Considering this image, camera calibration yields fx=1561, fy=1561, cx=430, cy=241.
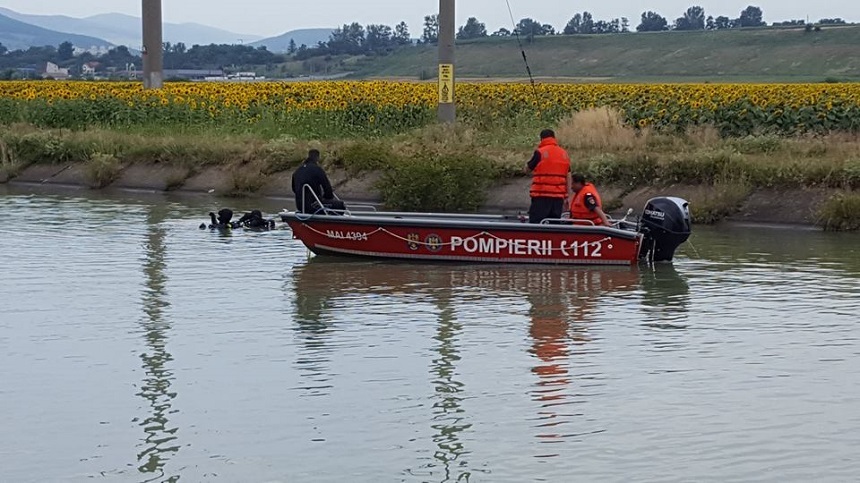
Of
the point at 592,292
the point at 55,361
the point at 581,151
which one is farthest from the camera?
the point at 581,151

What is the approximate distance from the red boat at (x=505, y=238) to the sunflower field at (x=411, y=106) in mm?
11856

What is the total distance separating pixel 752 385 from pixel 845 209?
11710mm

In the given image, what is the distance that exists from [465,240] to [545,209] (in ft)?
3.75

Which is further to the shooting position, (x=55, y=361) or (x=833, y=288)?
(x=833, y=288)

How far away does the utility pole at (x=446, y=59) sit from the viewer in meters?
28.6

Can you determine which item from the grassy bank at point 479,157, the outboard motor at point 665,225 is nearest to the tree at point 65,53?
the grassy bank at point 479,157

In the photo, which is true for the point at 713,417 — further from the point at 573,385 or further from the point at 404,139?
the point at 404,139

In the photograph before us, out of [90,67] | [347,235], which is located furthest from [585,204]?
[90,67]

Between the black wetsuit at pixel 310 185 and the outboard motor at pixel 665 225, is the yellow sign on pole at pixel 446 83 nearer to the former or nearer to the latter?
the black wetsuit at pixel 310 185

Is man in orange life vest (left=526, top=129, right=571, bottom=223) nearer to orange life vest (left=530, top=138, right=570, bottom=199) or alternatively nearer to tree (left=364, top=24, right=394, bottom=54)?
orange life vest (left=530, top=138, right=570, bottom=199)

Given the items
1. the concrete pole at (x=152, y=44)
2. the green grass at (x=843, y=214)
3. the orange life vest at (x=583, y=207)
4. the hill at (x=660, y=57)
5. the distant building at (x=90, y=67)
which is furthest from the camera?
the distant building at (x=90, y=67)

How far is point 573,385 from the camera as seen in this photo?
12430 mm

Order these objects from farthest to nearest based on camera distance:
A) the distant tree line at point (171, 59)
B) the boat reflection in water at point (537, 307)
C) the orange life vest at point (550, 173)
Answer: the distant tree line at point (171, 59) → the orange life vest at point (550, 173) → the boat reflection in water at point (537, 307)

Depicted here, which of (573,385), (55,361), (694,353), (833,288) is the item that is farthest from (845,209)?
A: (55,361)
